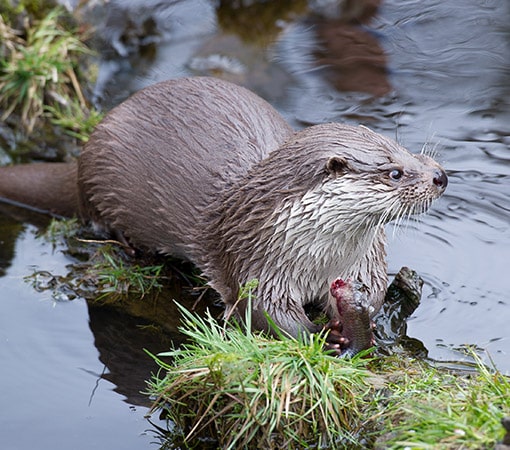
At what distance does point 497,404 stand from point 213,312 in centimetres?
145

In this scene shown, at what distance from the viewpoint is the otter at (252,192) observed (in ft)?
11.3

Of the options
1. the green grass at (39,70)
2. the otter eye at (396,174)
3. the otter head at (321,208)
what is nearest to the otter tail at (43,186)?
the green grass at (39,70)

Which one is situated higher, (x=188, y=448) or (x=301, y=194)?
(x=301, y=194)

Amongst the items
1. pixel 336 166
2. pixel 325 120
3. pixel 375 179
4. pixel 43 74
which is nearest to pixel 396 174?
pixel 375 179

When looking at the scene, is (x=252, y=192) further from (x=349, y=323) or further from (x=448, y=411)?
(x=448, y=411)

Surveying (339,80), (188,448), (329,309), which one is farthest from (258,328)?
(339,80)

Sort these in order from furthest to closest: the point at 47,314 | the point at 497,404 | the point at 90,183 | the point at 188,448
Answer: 1. the point at 90,183
2. the point at 47,314
3. the point at 188,448
4. the point at 497,404

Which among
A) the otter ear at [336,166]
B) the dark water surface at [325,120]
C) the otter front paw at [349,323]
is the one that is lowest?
the dark water surface at [325,120]

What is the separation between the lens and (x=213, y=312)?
4023 mm

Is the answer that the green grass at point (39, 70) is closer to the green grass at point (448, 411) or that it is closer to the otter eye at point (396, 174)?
the otter eye at point (396, 174)

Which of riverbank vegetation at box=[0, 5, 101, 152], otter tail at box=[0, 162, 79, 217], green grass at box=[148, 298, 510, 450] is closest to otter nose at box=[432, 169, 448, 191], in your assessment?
green grass at box=[148, 298, 510, 450]

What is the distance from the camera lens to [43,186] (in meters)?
4.79

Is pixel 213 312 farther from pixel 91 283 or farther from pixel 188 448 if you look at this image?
pixel 188 448

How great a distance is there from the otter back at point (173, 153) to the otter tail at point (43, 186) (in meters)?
0.34
